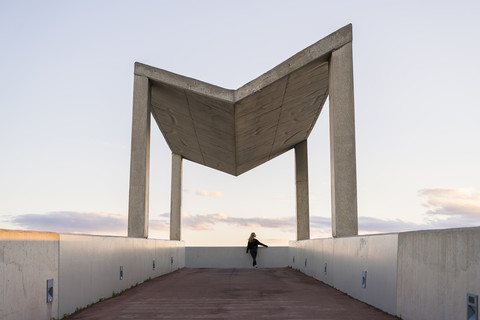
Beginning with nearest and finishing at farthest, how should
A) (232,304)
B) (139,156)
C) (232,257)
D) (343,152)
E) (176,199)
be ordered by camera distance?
1. (232,304)
2. (343,152)
3. (139,156)
4. (176,199)
5. (232,257)

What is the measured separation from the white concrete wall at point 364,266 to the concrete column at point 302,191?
12590 mm

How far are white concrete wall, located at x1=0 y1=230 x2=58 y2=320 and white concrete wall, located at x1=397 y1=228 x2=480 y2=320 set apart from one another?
4.68 m

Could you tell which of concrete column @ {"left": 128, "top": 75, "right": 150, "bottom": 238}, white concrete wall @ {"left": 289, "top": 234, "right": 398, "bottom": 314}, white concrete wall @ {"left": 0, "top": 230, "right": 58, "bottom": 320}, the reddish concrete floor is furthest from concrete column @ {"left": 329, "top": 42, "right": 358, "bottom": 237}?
white concrete wall @ {"left": 0, "top": 230, "right": 58, "bottom": 320}

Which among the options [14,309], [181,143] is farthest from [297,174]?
[14,309]

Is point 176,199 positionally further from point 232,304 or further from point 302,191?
point 232,304

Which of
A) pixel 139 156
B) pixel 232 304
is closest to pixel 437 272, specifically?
pixel 232 304

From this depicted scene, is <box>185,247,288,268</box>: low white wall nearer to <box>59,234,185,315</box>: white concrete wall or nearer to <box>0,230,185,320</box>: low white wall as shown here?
<box>59,234,185,315</box>: white concrete wall

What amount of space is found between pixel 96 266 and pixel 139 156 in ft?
28.5

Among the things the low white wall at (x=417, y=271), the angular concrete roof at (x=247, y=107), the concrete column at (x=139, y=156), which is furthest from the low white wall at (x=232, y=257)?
the low white wall at (x=417, y=271)

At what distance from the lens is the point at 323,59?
17.5 metres

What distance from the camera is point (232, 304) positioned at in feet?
32.7

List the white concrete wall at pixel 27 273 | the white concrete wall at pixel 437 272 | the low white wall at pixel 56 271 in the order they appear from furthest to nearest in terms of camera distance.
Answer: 1. the low white wall at pixel 56 271
2. the white concrete wall at pixel 27 273
3. the white concrete wall at pixel 437 272

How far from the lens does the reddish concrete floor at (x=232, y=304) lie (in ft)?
27.9

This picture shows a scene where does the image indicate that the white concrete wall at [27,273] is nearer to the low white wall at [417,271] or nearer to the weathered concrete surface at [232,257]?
the low white wall at [417,271]
